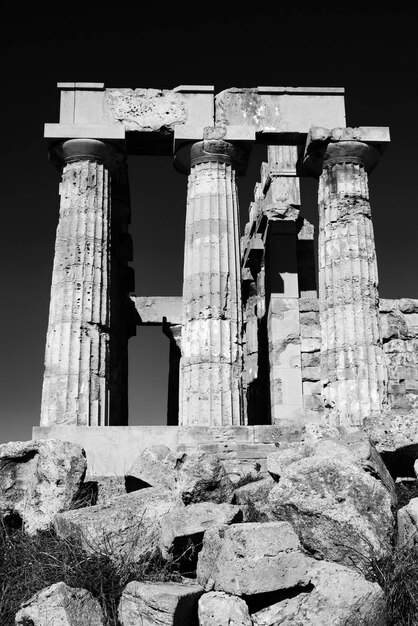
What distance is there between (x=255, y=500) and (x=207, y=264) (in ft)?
28.8

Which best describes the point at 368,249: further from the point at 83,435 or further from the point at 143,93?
the point at 83,435

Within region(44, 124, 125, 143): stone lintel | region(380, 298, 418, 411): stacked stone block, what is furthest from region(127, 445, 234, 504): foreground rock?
region(380, 298, 418, 411): stacked stone block

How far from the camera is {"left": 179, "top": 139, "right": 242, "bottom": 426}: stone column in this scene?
15.7 metres

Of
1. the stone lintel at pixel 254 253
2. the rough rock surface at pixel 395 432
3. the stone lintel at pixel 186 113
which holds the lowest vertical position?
the rough rock surface at pixel 395 432

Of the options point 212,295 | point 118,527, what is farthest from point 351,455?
point 212,295

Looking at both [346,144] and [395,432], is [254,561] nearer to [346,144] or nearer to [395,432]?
[395,432]

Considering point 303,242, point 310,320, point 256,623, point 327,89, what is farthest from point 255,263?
point 256,623

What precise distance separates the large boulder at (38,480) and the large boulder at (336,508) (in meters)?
2.48

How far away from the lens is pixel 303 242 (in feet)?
78.8

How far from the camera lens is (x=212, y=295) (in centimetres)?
1648

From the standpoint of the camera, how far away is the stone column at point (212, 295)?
51.5ft

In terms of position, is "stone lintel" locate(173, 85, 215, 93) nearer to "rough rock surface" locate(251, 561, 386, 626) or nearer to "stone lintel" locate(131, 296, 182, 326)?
"stone lintel" locate(131, 296, 182, 326)

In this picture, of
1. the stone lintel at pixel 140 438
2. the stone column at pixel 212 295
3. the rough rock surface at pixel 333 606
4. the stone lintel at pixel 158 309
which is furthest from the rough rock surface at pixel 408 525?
the stone lintel at pixel 158 309

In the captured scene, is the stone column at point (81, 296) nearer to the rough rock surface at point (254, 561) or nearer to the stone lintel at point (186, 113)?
the stone lintel at point (186, 113)
